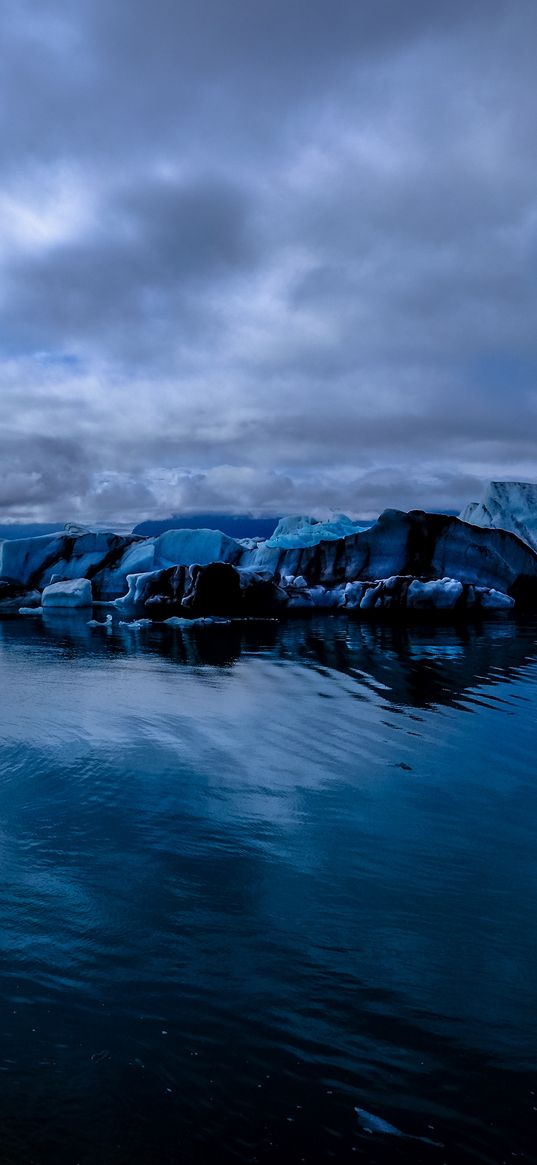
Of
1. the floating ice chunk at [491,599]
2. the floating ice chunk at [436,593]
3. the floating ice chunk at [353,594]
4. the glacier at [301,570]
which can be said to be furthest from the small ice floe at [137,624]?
the floating ice chunk at [491,599]

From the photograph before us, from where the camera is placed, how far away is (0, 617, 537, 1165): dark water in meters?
2.45

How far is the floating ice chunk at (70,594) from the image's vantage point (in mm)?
37125

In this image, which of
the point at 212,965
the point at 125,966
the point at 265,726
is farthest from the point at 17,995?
the point at 265,726

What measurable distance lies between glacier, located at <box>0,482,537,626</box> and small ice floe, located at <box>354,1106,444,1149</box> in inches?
1142

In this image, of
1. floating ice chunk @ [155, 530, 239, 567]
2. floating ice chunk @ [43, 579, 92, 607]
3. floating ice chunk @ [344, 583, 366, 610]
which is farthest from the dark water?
floating ice chunk @ [155, 530, 239, 567]

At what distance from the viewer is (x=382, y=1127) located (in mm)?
2406

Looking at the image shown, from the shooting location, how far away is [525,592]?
40.4m

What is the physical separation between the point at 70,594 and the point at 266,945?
35.6 m

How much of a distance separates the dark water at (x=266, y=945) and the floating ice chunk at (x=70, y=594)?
30.1 m

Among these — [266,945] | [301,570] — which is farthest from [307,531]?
[266,945]

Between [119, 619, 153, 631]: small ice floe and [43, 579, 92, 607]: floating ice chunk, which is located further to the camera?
[43, 579, 92, 607]: floating ice chunk

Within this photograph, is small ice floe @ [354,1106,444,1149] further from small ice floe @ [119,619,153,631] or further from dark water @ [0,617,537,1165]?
small ice floe @ [119,619,153,631]

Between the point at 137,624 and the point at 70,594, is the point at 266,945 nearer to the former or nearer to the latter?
the point at 137,624

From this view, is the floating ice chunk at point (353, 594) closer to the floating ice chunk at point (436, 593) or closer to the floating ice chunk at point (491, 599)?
the floating ice chunk at point (436, 593)
